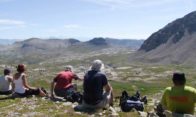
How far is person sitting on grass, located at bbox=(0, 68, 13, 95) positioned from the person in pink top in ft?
15.6

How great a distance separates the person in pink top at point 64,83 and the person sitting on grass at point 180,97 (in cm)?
1168

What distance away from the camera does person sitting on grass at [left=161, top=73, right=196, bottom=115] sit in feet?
56.1

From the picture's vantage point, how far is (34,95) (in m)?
30.1

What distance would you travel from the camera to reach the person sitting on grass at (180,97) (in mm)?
17109

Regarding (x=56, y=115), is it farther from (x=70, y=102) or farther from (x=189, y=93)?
(x=189, y=93)

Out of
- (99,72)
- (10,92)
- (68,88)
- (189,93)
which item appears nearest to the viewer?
(189,93)

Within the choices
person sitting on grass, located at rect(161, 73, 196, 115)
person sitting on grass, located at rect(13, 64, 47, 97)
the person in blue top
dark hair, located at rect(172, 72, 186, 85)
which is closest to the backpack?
the person in blue top

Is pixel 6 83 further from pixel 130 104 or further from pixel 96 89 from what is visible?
pixel 130 104

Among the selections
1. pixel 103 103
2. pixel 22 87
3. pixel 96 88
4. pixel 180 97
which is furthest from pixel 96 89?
pixel 22 87

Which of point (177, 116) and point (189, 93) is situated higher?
point (189, 93)

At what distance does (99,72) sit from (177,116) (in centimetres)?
677

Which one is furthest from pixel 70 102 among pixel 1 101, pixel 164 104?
pixel 164 104

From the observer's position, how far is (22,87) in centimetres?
2930

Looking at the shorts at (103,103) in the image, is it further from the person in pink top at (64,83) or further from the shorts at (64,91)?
the person in pink top at (64,83)
